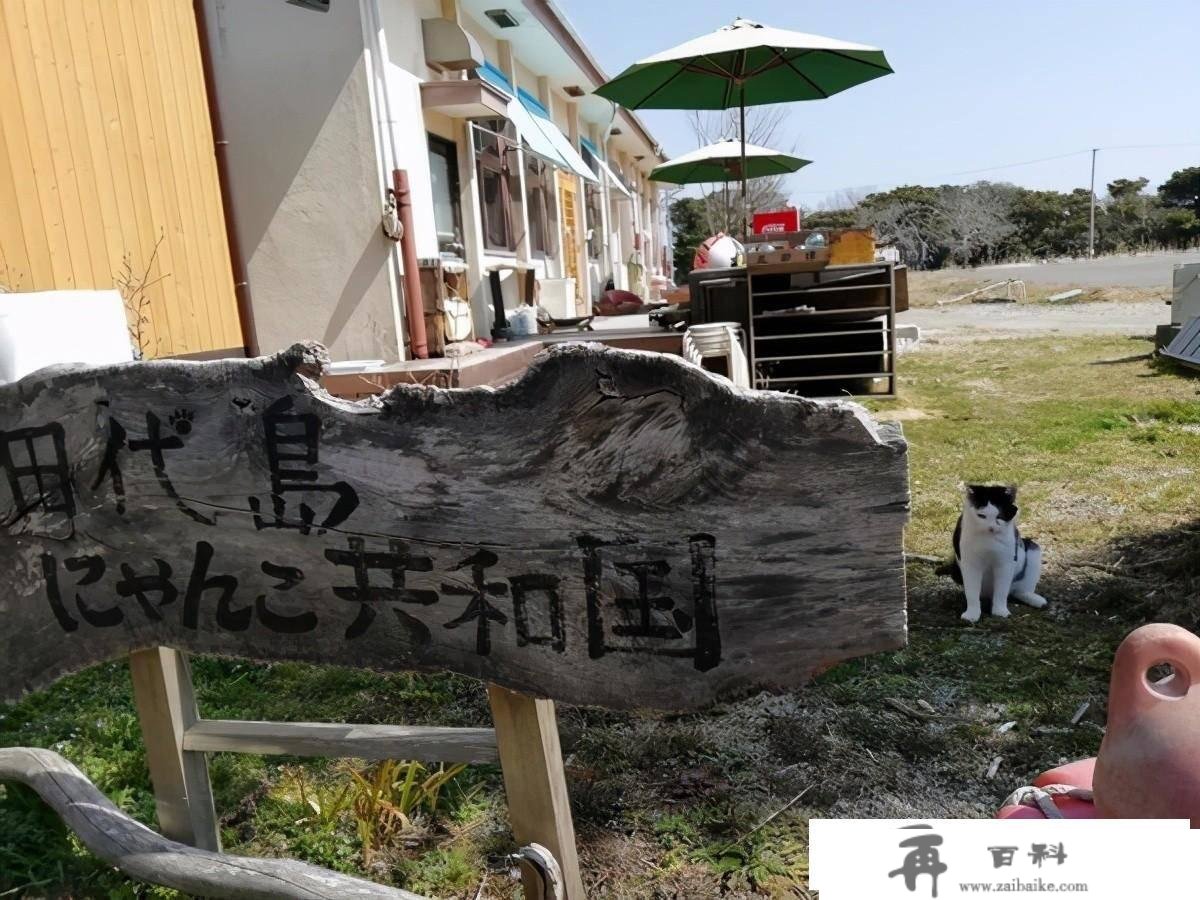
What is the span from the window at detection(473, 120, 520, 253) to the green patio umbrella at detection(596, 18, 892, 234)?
1.87 m

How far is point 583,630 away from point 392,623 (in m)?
0.41

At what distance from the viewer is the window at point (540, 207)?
38.2 ft

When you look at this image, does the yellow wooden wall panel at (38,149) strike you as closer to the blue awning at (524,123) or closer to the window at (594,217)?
the blue awning at (524,123)

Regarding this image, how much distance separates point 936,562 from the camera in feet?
14.1

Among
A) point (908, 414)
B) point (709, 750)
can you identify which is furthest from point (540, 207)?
point (709, 750)

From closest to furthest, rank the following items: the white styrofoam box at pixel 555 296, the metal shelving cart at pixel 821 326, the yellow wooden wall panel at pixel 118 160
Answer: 1. the yellow wooden wall panel at pixel 118 160
2. the metal shelving cart at pixel 821 326
3. the white styrofoam box at pixel 555 296

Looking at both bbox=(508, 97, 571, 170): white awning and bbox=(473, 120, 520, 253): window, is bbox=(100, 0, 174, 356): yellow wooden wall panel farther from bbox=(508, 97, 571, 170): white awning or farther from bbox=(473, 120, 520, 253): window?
bbox=(473, 120, 520, 253): window

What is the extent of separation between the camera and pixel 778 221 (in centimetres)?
1219

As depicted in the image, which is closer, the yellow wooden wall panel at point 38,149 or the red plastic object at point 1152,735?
the red plastic object at point 1152,735

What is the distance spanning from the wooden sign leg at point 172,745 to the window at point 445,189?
6.82 meters

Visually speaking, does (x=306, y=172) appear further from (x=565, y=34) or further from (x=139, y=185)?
(x=565, y=34)

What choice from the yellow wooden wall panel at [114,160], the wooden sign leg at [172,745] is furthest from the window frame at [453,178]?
the wooden sign leg at [172,745]

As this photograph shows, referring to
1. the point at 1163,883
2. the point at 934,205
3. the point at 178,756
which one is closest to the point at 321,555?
the point at 178,756

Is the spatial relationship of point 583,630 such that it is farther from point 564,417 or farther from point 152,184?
point 152,184
